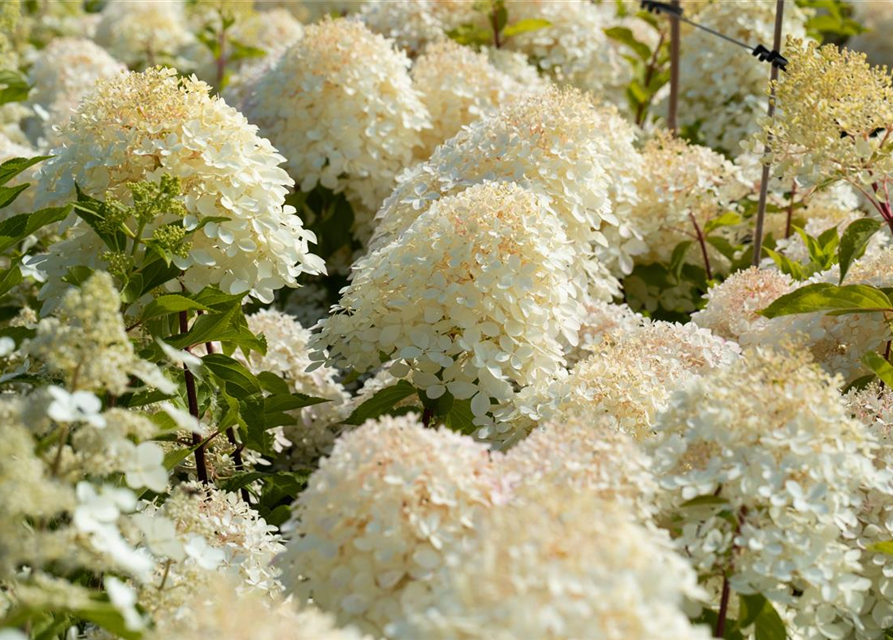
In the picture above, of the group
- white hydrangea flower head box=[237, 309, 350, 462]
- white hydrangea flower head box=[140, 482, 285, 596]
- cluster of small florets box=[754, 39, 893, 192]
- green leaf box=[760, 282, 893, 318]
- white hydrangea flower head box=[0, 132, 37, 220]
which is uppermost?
cluster of small florets box=[754, 39, 893, 192]

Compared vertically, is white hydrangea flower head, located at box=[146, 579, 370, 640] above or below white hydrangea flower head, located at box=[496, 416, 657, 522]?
below

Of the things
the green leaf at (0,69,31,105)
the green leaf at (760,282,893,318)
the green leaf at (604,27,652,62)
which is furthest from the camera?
the green leaf at (604,27,652,62)

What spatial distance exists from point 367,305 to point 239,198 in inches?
12.3

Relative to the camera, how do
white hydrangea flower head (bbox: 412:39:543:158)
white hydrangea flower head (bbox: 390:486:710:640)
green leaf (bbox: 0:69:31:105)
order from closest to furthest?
white hydrangea flower head (bbox: 390:486:710:640) < white hydrangea flower head (bbox: 412:39:543:158) < green leaf (bbox: 0:69:31:105)

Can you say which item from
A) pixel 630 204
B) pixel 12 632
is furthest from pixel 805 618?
pixel 630 204

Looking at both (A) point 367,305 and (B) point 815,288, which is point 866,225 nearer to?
(B) point 815,288

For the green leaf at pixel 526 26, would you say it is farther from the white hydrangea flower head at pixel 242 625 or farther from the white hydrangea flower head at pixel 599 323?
the white hydrangea flower head at pixel 242 625

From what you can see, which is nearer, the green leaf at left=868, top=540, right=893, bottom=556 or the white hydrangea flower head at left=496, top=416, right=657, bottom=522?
the white hydrangea flower head at left=496, top=416, right=657, bottom=522

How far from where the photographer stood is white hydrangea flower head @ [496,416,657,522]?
1353mm

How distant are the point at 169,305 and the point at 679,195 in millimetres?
1560

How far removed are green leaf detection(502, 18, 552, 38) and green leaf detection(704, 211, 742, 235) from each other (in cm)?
110

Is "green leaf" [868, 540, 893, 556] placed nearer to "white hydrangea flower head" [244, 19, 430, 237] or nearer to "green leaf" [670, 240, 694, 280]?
"green leaf" [670, 240, 694, 280]

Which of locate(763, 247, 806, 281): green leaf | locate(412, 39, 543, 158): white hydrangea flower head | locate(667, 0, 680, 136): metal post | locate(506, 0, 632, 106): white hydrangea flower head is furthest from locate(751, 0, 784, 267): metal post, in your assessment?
locate(506, 0, 632, 106): white hydrangea flower head

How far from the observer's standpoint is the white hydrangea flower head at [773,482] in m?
1.36
